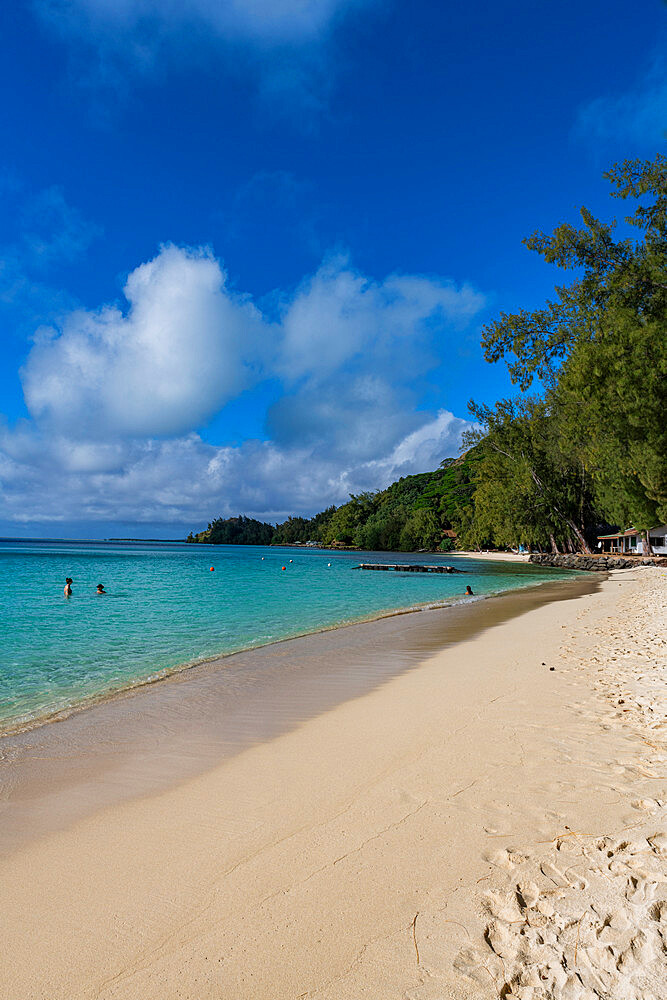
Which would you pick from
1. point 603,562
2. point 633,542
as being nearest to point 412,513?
point 633,542

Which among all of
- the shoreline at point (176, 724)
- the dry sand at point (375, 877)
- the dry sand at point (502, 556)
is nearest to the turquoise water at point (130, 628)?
the shoreline at point (176, 724)

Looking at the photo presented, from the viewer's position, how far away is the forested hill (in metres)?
132

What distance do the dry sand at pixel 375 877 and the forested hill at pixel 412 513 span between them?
103 metres

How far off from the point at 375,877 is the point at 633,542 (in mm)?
81963

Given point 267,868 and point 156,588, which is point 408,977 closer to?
point 267,868

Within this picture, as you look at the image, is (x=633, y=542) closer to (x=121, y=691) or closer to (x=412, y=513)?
(x=412, y=513)

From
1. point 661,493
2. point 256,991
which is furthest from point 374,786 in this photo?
point 661,493

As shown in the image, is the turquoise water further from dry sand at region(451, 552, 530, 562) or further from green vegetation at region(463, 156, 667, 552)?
dry sand at region(451, 552, 530, 562)

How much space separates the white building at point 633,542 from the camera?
206ft

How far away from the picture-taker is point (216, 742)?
6555 mm

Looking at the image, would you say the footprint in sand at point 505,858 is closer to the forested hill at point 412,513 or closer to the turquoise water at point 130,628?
the turquoise water at point 130,628

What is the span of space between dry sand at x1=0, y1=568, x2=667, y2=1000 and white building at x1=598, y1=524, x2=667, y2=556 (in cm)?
6082

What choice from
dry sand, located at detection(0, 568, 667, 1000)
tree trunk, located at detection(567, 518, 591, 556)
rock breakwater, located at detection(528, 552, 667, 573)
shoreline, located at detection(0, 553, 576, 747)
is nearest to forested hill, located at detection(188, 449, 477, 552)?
tree trunk, located at detection(567, 518, 591, 556)

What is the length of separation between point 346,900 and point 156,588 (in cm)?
3379
